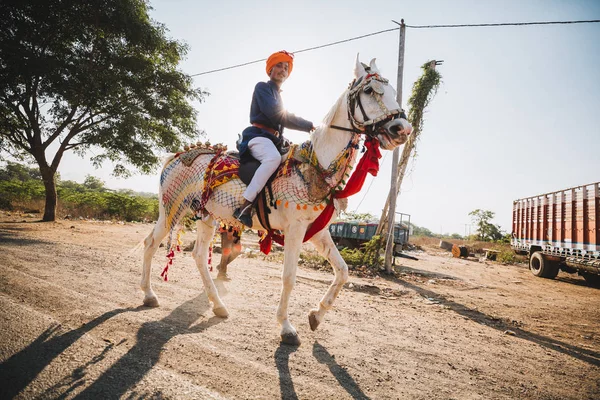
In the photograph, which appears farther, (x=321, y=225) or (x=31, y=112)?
(x=31, y=112)

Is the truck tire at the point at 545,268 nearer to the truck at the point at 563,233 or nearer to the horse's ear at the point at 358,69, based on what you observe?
the truck at the point at 563,233

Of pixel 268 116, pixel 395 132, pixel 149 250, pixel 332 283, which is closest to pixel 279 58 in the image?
pixel 268 116

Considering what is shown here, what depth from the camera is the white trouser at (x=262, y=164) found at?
3.06 meters

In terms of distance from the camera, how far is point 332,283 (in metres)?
3.23

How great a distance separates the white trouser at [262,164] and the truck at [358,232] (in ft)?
39.8

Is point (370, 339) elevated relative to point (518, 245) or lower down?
lower down

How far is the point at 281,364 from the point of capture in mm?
2447

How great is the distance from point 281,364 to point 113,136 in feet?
49.3

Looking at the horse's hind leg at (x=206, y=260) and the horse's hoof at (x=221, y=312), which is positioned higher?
the horse's hind leg at (x=206, y=260)

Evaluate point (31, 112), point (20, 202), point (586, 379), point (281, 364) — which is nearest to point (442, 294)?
point (586, 379)

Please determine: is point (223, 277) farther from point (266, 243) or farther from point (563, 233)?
point (563, 233)

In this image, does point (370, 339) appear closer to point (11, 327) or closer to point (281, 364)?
point (281, 364)

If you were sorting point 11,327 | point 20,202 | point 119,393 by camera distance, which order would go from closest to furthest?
point 119,393, point 11,327, point 20,202

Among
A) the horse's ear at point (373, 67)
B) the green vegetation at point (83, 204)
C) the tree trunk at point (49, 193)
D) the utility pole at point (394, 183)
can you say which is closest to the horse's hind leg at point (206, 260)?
the horse's ear at point (373, 67)
